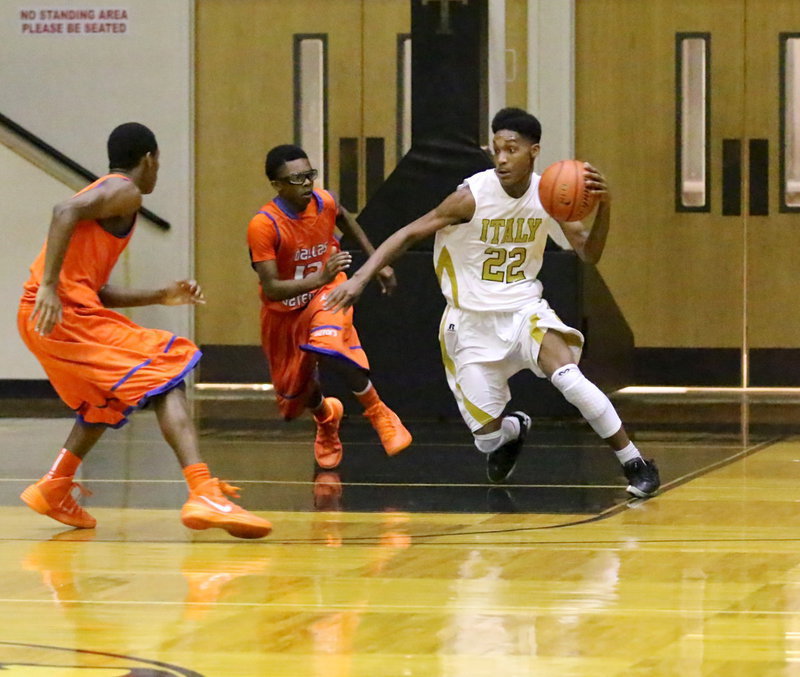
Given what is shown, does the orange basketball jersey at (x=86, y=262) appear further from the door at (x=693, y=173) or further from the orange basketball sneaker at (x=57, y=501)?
the door at (x=693, y=173)

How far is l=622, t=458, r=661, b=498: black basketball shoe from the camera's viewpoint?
5258mm

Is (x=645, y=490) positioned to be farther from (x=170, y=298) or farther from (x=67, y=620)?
(x=67, y=620)

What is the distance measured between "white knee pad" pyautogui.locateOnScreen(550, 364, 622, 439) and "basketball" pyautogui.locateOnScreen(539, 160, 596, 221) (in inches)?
20.9

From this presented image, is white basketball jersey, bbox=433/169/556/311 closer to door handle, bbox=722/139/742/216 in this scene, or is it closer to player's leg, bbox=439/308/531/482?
player's leg, bbox=439/308/531/482

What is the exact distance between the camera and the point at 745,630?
3.20 metres

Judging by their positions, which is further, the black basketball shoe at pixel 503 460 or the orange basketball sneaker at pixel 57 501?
the black basketball shoe at pixel 503 460

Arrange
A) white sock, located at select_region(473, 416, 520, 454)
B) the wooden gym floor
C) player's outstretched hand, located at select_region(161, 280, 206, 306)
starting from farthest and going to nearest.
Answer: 1. white sock, located at select_region(473, 416, 520, 454)
2. player's outstretched hand, located at select_region(161, 280, 206, 306)
3. the wooden gym floor

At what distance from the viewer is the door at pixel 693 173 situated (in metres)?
9.98

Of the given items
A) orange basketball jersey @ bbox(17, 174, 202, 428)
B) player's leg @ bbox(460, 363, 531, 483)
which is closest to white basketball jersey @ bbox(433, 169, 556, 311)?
player's leg @ bbox(460, 363, 531, 483)

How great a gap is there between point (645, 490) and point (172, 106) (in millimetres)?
5787

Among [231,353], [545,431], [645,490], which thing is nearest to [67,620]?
[645,490]

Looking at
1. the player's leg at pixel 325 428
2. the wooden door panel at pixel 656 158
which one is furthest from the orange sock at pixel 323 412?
the wooden door panel at pixel 656 158

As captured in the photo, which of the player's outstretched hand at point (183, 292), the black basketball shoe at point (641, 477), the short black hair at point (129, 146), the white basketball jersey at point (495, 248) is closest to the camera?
the player's outstretched hand at point (183, 292)

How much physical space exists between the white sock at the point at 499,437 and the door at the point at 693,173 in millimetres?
4516
